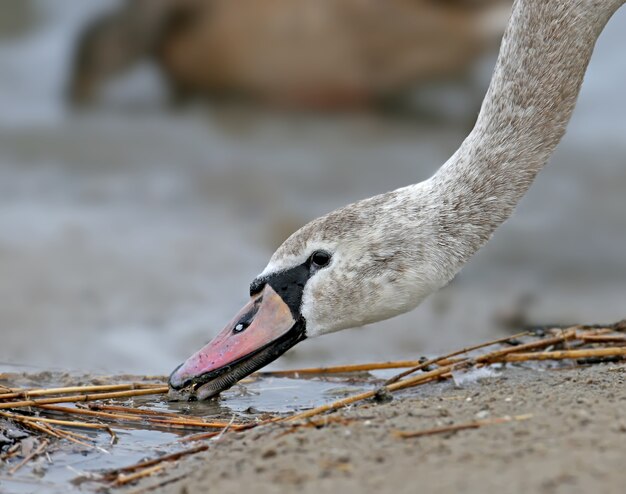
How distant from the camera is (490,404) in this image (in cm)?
579

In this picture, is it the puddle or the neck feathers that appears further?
the neck feathers

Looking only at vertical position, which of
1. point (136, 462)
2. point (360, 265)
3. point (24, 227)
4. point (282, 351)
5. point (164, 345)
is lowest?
point (136, 462)

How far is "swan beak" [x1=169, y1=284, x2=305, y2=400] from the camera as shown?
263 inches

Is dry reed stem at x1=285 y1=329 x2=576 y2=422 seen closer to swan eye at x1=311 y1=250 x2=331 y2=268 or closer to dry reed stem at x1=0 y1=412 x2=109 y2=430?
swan eye at x1=311 y1=250 x2=331 y2=268

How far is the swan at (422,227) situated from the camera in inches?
269

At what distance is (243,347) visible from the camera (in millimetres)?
6742

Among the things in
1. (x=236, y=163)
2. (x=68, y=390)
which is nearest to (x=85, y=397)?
(x=68, y=390)

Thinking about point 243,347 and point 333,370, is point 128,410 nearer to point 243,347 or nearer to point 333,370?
point 243,347

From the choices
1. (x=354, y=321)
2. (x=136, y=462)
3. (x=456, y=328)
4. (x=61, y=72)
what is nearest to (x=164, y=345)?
(x=456, y=328)

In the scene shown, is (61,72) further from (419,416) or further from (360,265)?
(419,416)

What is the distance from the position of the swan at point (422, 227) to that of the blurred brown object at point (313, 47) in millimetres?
12541

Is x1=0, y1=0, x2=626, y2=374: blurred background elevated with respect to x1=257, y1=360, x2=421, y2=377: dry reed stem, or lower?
elevated

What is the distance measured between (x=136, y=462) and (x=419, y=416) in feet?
4.50

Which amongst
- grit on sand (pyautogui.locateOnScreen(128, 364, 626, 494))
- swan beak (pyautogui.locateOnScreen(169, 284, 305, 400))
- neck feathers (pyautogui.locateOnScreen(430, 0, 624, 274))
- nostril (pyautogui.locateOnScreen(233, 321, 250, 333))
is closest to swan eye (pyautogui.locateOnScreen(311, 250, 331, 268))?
swan beak (pyautogui.locateOnScreen(169, 284, 305, 400))
